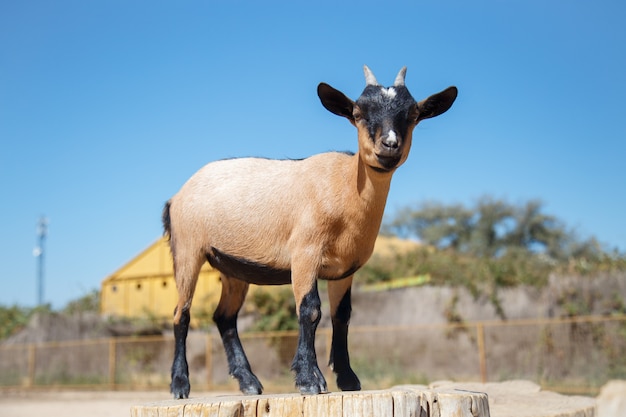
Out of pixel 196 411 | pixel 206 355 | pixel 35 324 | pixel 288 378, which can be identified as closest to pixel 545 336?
pixel 288 378

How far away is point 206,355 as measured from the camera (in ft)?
67.8

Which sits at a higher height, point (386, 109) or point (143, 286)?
point (386, 109)

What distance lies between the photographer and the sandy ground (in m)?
13.2

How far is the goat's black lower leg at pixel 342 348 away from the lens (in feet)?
18.4

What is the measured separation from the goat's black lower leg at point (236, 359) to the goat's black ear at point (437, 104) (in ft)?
8.93

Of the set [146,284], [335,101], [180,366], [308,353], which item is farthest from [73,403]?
[335,101]

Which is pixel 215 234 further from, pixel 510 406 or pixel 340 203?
pixel 510 406

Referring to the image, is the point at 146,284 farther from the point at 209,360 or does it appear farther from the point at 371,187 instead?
the point at 371,187

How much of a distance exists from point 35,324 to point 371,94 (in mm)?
23108

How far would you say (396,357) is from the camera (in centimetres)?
1789

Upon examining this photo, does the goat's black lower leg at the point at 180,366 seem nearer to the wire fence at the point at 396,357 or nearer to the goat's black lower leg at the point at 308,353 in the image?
the goat's black lower leg at the point at 308,353

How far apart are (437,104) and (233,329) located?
2880 mm

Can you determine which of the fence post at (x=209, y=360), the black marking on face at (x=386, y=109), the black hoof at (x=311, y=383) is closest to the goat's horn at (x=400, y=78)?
the black marking on face at (x=386, y=109)

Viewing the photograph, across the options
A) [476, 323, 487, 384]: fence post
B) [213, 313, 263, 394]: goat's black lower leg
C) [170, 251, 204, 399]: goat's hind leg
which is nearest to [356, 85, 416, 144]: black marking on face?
[170, 251, 204, 399]: goat's hind leg
